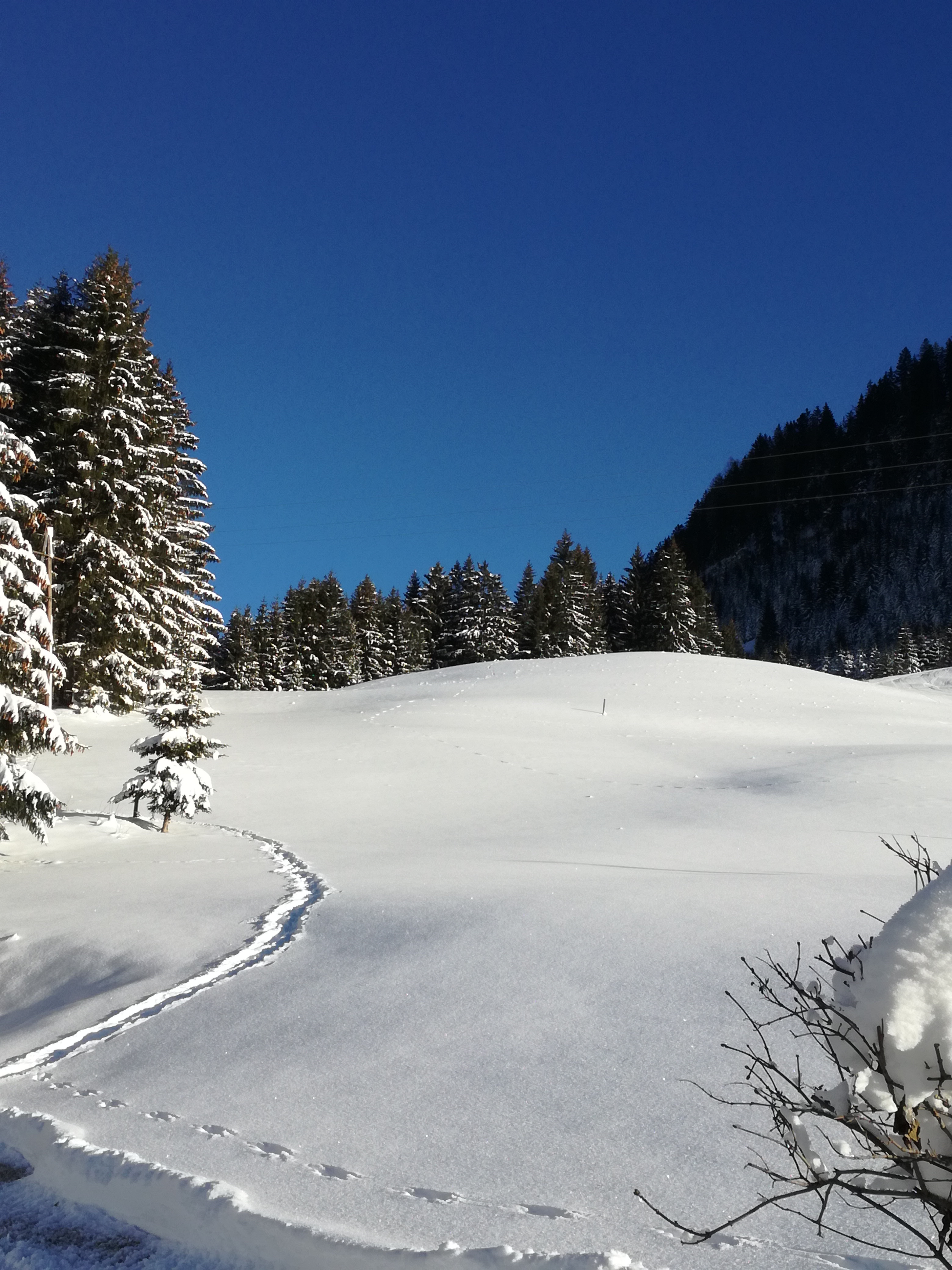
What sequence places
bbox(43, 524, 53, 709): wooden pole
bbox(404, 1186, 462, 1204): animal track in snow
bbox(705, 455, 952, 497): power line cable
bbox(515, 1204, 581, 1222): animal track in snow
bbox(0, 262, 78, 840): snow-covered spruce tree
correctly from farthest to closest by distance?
bbox(705, 455, 952, 497): power line cable → bbox(43, 524, 53, 709): wooden pole → bbox(0, 262, 78, 840): snow-covered spruce tree → bbox(404, 1186, 462, 1204): animal track in snow → bbox(515, 1204, 581, 1222): animal track in snow

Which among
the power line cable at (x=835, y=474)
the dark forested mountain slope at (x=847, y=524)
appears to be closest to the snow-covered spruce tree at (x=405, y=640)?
the dark forested mountain slope at (x=847, y=524)

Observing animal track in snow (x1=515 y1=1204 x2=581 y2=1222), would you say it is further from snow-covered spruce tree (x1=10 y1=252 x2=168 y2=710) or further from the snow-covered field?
snow-covered spruce tree (x1=10 y1=252 x2=168 y2=710)

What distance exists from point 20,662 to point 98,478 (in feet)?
51.8

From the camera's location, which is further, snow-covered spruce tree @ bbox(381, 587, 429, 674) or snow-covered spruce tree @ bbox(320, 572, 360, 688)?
snow-covered spruce tree @ bbox(381, 587, 429, 674)

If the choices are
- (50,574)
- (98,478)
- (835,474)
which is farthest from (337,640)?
(835,474)

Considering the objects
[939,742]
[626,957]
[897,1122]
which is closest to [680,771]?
[939,742]

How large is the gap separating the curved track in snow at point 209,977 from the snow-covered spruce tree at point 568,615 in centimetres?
5095

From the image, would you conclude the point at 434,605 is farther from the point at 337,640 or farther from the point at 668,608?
the point at 668,608

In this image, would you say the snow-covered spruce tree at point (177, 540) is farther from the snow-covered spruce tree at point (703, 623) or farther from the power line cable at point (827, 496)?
the power line cable at point (827, 496)

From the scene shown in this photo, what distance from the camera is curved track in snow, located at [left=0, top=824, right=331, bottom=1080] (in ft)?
18.5

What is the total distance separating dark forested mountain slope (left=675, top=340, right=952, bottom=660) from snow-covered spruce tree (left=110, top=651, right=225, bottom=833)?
127695mm

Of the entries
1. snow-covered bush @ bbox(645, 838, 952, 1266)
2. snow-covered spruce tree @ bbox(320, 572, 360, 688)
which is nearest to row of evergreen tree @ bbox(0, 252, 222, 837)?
snow-covered bush @ bbox(645, 838, 952, 1266)

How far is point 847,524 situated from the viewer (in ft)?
484

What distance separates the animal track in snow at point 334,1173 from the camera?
12.5ft
